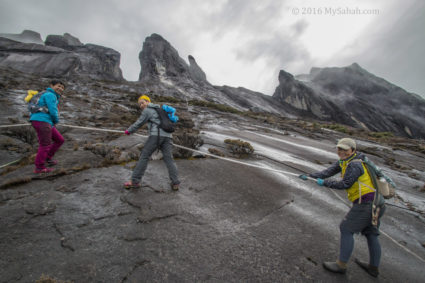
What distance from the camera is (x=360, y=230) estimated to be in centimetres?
282

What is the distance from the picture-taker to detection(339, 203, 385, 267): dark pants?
275cm

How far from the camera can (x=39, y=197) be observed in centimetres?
359

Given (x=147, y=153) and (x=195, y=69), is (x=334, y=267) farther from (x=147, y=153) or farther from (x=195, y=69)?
(x=195, y=69)

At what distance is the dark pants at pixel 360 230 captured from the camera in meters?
2.75

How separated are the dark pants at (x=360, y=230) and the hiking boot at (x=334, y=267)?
128 mm

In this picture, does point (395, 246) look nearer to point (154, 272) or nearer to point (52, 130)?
point (154, 272)

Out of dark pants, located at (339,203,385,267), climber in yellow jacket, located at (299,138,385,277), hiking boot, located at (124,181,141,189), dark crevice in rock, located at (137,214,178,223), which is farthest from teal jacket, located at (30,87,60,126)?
dark pants, located at (339,203,385,267)

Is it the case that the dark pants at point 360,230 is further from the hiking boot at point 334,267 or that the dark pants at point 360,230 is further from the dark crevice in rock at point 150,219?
the dark crevice in rock at point 150,219

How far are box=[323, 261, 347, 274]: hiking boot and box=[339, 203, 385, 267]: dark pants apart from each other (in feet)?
0.42

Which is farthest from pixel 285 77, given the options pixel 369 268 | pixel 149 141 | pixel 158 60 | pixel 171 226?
pixel 171 226

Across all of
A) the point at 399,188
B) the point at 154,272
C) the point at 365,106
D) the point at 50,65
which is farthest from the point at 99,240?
the point at 365,106

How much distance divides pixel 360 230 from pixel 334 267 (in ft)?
2.30

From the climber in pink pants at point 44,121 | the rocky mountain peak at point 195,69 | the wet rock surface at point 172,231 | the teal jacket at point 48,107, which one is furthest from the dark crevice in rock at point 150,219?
the rocky mountain peak at point 195,69

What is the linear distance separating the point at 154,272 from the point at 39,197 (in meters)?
3.00
